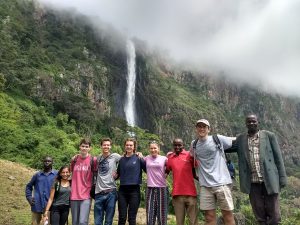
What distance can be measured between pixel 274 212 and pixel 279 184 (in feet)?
1.21

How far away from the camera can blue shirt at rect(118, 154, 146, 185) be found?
19.4ft

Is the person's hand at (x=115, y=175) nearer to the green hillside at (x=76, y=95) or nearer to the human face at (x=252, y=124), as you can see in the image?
the human face at (x=252, y=124)

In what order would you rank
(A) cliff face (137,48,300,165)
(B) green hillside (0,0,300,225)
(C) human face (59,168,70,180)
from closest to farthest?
(C) human face (59,168,70,180) → (B) green hillside (0,0,300,225) → (A) cliff face (137,48,300,165)

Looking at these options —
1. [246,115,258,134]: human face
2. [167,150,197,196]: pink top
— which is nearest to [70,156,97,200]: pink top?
[167,150,197,196]: pink top

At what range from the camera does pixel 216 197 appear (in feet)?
17.5

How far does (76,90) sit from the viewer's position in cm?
5191

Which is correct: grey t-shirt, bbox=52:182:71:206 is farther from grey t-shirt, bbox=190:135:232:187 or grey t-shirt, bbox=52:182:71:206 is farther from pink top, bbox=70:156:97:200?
grey t-shirt, bbox=190:135:232:187

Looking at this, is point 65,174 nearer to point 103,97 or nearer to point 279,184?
point 279,184

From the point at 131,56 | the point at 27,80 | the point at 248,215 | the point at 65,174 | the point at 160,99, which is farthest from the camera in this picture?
the point at 160,99

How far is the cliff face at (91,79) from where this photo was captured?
4338cm

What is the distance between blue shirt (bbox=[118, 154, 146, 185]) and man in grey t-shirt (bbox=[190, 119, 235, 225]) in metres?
1.02

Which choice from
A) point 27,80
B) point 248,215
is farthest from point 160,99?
point 248,215

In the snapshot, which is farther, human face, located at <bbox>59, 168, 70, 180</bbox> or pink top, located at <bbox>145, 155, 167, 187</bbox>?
human face, located at <bbox>59, 168, 70, 180</bbox>

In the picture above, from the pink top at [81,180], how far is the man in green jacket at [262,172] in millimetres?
2318
